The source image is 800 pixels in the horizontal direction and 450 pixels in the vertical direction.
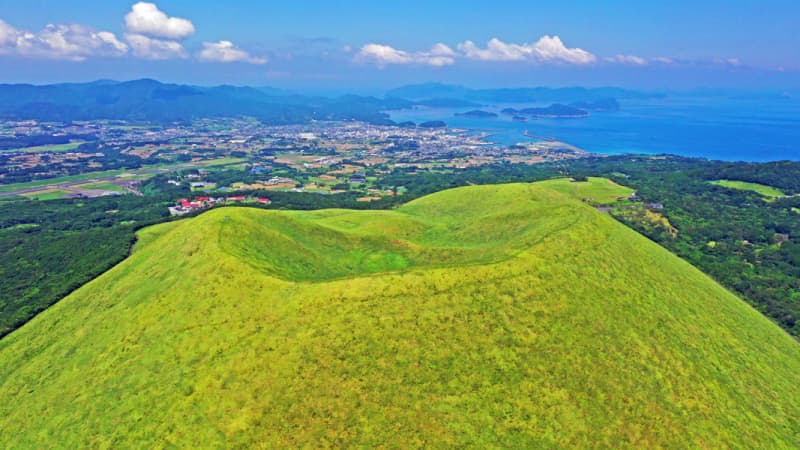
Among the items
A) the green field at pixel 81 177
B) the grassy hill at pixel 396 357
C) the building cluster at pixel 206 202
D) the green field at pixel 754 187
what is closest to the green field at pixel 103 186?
the green field at pixel 81 177

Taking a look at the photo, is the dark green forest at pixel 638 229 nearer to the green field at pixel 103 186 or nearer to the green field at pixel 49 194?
the green field at pixel 103 186

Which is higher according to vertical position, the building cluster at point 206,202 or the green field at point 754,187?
the green field at point 754,187

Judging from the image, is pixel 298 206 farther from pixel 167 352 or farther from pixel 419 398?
pixel 419 398

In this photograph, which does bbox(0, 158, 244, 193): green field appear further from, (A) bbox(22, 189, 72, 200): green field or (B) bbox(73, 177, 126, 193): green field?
(A) bbox(22, 189, 72, 200): green field

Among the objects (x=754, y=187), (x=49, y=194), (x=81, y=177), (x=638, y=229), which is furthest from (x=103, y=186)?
(x=754, y=187)

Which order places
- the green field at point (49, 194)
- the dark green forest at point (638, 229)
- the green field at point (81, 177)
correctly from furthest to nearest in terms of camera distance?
the green field at point (81, 177), the green field at point (49, 194), the dark green forest at point (638, 229)

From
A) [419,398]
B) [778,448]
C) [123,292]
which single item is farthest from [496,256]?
[123,292]

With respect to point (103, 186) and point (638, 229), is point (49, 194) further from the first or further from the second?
point (638, 229)
